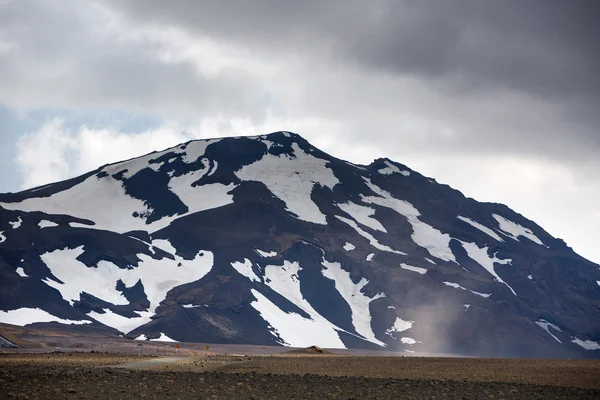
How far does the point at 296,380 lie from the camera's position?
45.1m

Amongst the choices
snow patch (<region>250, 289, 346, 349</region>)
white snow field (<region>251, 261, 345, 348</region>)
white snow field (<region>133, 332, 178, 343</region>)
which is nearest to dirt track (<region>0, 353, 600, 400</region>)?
white snow field (<region>133, 332, 178, 343</region>)

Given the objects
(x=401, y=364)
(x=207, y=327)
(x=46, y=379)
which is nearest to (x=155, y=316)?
(x=207, y=327)

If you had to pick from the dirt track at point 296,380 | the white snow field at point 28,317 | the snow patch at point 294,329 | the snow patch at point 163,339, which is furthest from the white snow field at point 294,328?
the dirt track at point 296,380

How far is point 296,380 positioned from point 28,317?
128m

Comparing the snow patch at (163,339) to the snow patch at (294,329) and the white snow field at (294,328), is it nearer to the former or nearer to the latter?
the snow patch at (294,329)

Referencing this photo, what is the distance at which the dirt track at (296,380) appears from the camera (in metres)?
38.9

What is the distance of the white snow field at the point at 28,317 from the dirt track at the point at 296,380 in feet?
345

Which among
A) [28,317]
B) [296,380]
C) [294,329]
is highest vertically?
[294,329]

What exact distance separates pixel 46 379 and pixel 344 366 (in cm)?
2130

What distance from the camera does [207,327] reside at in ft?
575

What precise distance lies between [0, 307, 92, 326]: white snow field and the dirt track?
345 ft

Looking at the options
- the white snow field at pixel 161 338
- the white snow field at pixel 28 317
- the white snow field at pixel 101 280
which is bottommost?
the white snow field at pixel 161 338

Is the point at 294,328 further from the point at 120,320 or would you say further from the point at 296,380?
→ the point at 296,380

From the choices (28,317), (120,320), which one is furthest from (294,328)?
(28,317)
